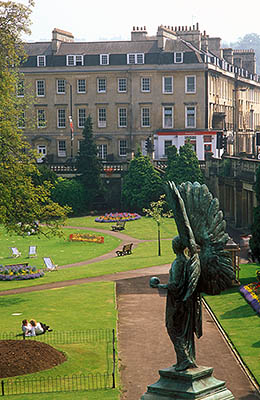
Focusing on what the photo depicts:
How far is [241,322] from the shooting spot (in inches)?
1236

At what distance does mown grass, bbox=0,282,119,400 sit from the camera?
985 inches

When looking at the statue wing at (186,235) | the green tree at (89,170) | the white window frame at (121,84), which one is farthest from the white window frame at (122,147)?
the statue wing at (186,235)

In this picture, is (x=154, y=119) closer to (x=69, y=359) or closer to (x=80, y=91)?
(x=80, y=91)

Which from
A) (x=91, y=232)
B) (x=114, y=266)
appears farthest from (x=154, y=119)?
(x=114, y=266)

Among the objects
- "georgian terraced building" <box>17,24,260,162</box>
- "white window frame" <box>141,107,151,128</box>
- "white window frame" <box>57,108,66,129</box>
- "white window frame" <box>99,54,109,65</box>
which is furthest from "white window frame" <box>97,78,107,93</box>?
"white window frame" <box>141,107,151,128</box>

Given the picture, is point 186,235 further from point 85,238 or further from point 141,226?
point 141,226

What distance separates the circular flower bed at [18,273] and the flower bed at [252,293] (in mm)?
13050

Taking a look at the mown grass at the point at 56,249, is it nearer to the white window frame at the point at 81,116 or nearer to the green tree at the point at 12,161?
the green tree at the point at 12,161

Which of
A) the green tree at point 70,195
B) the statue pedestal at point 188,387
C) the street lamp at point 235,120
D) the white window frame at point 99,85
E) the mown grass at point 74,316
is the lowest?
the mown grass at point 74,316

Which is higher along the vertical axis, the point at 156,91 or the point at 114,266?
the point at 156,91

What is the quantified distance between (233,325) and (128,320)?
4.43 m

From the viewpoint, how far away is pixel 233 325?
102ft

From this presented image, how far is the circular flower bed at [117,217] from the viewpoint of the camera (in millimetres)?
71875

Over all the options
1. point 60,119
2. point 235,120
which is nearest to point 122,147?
point 60,119
